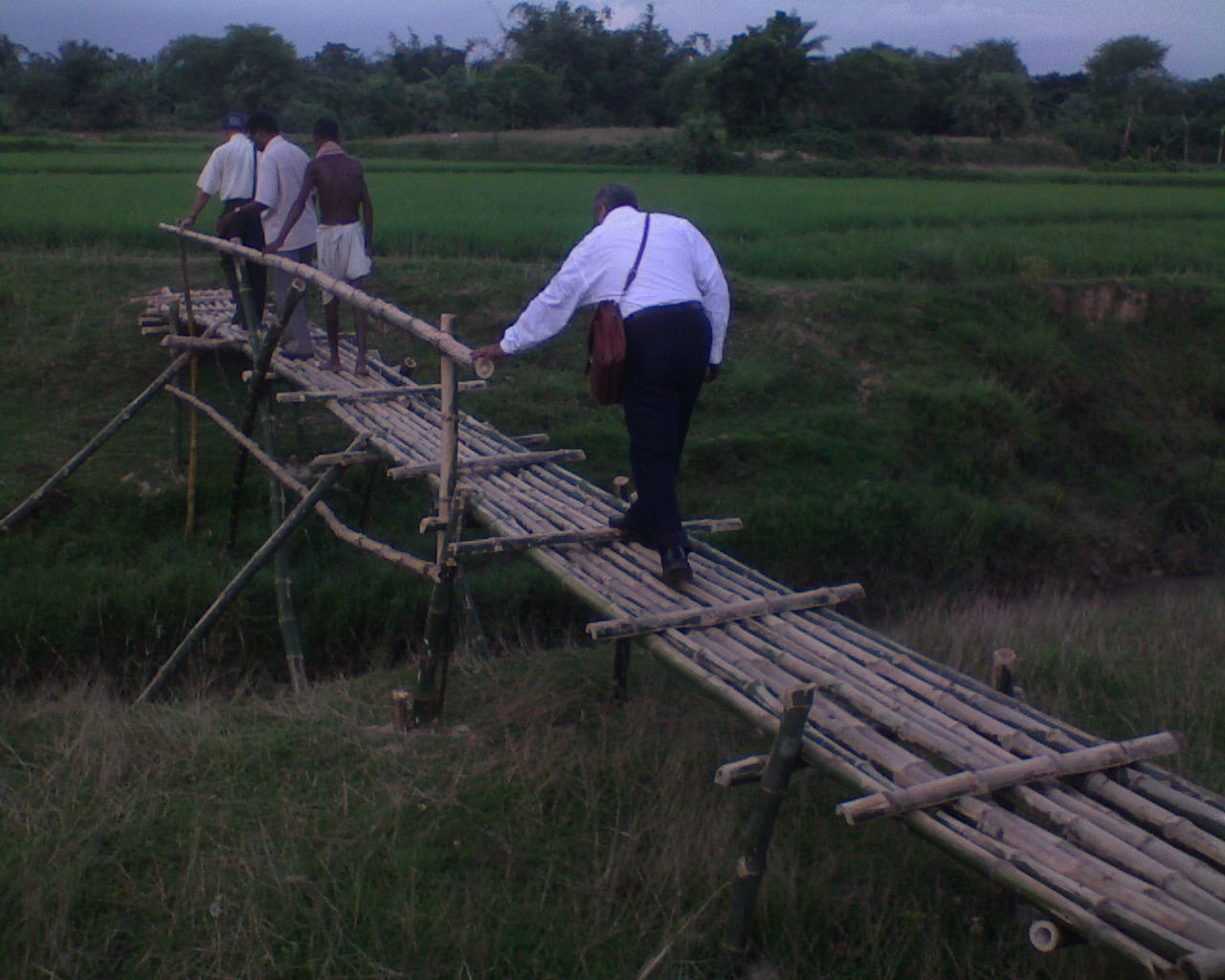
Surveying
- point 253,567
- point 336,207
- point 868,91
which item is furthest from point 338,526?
point 868,91

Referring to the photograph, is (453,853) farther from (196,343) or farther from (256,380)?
(196,343)

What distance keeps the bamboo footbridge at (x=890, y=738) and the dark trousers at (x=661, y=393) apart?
0.76 ft

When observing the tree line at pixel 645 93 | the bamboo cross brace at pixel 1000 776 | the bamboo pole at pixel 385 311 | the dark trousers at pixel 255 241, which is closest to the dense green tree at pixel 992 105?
the tree line at pixel 645 93

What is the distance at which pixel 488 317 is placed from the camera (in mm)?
8867

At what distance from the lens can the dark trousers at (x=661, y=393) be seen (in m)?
3.35

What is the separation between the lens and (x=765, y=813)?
2559 mm

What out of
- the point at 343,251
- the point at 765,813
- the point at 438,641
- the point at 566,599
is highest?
the point at 343,251

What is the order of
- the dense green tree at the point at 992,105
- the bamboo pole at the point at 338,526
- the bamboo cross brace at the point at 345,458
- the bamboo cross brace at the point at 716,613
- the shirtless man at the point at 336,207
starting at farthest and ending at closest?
the dense green tree at the point at 992,105
the shirtless man at the point at 336,207
the bamboo cross brace at the point at 345,458
the bamboo pole at the point at 338,526
the bamboo cross brace at the point at 716,613

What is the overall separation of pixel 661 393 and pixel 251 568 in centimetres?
230

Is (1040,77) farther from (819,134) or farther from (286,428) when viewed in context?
(286,428)

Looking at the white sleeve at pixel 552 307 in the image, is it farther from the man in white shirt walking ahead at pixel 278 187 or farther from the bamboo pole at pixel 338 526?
the man in white shirt walking ahead at pixel 278 187

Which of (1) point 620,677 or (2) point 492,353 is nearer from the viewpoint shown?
(2) point 492,353

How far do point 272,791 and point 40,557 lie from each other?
3593mm

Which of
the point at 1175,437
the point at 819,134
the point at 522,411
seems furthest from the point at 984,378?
the point at 819,134
